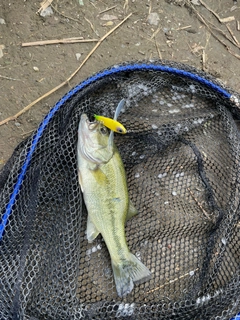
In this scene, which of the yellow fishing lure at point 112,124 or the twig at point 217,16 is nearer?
the yellow fishing lure at point 112,124


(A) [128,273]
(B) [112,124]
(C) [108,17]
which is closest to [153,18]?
(C) [108,17]

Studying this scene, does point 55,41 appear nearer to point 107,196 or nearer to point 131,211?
point 107,196

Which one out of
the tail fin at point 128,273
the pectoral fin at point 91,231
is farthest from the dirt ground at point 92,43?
the tail fin at point 128,273

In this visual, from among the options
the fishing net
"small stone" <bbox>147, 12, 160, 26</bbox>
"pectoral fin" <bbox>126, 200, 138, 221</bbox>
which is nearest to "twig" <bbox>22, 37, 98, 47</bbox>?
"small stone" <bbox>147, 12, 160, 26</bbox>

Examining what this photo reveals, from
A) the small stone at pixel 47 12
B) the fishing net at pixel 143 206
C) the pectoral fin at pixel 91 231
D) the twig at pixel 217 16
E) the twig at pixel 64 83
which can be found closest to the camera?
the fishing net at pixel 143 206

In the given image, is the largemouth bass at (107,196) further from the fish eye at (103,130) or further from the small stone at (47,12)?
the small stone at (47,12)
